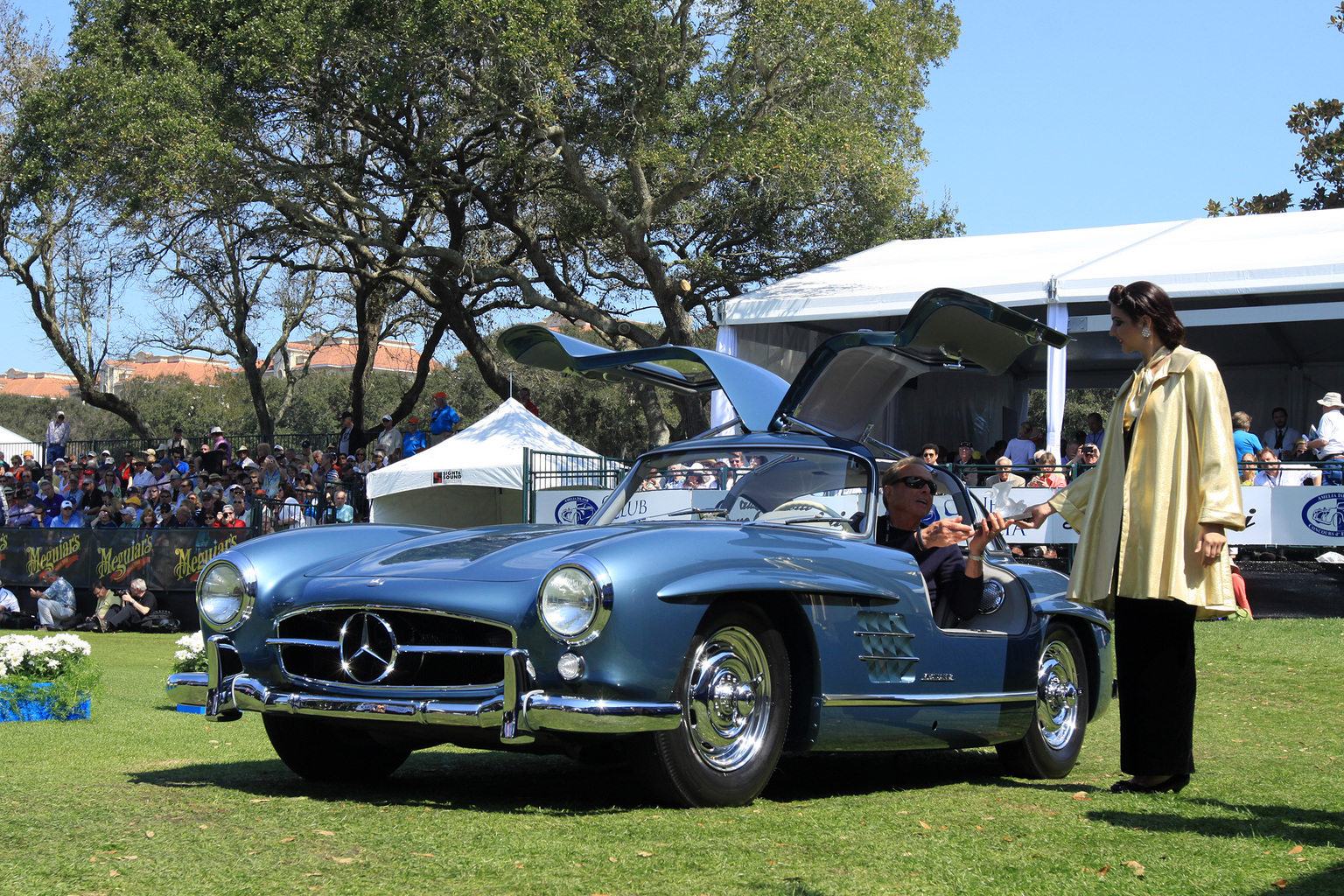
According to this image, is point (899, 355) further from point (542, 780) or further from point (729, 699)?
point (542, 780)

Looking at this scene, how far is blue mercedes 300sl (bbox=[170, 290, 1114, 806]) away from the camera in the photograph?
13.2ft

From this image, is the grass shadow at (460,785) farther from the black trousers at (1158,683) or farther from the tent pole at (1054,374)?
the tent pole at (1054,374)

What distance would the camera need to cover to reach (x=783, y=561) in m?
4.49

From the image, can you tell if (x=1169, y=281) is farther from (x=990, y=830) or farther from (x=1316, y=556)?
(x=990, y=830)

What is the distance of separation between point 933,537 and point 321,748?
103 inches

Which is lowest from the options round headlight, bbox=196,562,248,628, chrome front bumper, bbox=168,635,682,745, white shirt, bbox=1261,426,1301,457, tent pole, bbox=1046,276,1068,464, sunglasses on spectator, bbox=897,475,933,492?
chrome front bumper, bbox=168,635,682,745

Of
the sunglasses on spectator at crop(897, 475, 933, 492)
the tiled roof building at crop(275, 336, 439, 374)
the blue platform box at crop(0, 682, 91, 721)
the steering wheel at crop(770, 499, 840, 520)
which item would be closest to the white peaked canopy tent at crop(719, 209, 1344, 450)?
the sunglasses on spectator at crop(897, 475, 933, 492)

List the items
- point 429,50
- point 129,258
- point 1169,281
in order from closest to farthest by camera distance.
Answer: point 1169,281 < point 429,50 < point 129,258

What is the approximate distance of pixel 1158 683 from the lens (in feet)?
15.3

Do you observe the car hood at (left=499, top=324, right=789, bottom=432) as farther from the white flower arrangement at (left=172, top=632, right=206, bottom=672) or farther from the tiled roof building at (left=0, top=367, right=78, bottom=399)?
the tiled roof building at (left=0, top=367, right=78, bottom=399)

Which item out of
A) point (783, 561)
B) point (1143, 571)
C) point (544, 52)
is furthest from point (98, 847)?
point (544, 52)

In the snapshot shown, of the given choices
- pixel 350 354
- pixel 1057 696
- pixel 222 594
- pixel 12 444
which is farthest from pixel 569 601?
pixel 350 354

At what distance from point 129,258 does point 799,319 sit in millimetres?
14529

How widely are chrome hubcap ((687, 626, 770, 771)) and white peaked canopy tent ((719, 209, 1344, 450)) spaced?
12792 millimetres
